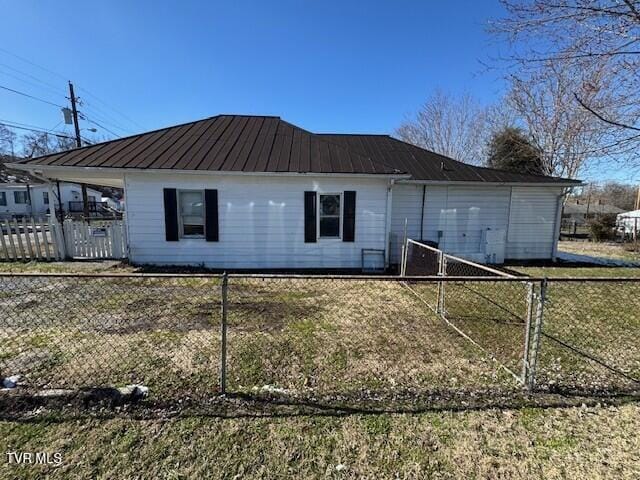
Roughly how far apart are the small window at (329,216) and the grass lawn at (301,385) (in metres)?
3.07

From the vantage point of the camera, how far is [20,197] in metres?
31.1

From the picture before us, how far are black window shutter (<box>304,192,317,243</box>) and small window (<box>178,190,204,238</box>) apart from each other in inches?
111

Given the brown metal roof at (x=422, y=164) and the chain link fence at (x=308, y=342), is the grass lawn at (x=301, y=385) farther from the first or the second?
the brown metal roof at (x=422, y=164)

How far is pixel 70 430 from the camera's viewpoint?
239 cm

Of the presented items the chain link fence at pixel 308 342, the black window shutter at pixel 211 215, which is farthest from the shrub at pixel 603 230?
the black window shutter at pixel 211 215

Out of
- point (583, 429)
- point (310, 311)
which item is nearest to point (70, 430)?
point (310, 311)

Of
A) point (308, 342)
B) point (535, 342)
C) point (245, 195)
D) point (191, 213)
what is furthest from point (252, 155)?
point (535, 342)

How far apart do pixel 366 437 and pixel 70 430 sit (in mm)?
2289

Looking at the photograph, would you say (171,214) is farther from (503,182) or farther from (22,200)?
(22,200)

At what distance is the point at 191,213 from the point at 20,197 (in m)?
35.1

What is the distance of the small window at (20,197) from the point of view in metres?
30.8

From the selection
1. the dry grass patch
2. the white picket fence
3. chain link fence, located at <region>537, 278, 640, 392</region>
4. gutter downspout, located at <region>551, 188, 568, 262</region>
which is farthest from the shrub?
the white picket fence

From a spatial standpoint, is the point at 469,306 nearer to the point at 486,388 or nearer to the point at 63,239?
the point at 486,388

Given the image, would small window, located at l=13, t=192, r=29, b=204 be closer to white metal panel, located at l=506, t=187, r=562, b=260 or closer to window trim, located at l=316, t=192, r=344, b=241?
window trim, located at l=316, t=192, r=344, b=241
